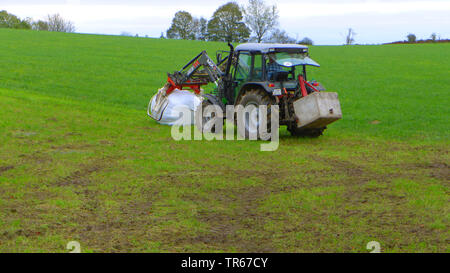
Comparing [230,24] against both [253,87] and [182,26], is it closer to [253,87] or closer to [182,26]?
[182,26]

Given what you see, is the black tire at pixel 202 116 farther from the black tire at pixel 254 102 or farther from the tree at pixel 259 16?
the tree at pixel 259 16

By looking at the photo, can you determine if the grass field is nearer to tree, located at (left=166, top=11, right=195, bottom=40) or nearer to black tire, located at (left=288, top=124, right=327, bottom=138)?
black tire, located at (left=288, top=124, right=327, bottom=138)

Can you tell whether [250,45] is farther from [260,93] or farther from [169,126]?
[169,126]

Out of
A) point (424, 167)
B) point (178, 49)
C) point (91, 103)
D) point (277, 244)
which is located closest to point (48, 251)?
point (277, 244)

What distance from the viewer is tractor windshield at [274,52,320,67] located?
13.0 meters

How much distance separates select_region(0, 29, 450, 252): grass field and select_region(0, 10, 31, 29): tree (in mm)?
70433

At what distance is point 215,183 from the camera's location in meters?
9.31

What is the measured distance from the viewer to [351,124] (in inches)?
662

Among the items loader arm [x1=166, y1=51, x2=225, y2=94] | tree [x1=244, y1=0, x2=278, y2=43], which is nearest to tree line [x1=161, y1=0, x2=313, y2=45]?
tree [x1=244, y1=0, x2=278, y2=43]

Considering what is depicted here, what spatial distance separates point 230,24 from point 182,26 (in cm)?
1132

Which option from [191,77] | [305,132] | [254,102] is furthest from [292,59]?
[191,77]

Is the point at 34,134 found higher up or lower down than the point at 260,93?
lower down

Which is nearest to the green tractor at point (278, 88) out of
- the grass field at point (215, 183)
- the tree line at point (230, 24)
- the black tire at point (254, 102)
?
the black tire at point (254, 102)

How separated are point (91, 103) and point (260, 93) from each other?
9.84 m
